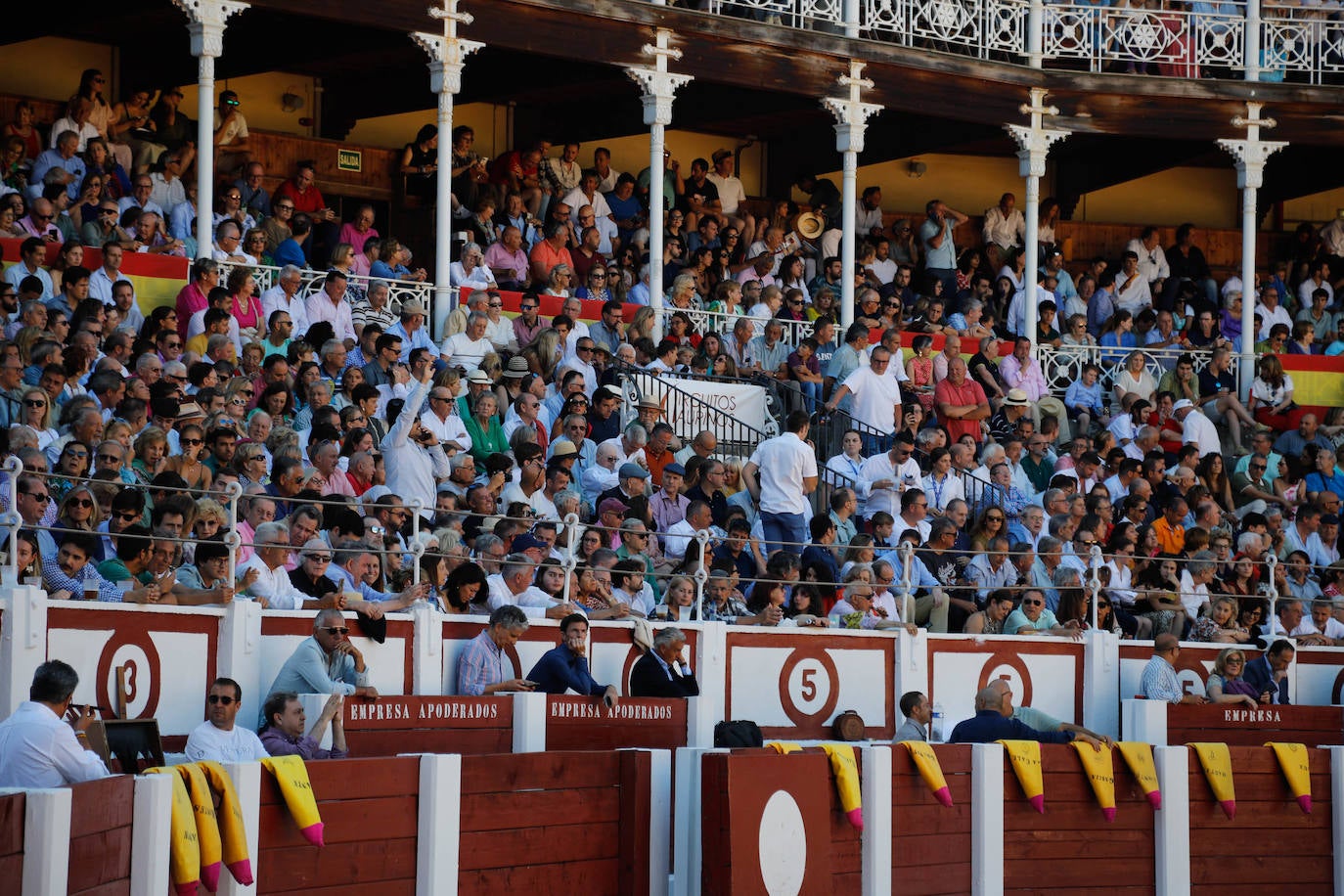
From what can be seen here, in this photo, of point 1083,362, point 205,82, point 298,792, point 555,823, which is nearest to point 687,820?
point 555,823

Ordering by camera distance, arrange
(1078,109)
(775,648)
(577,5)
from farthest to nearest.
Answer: (1078,109), (577,5), (775,648)

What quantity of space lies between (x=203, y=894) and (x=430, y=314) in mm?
10131

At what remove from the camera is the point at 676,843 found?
11.1 m

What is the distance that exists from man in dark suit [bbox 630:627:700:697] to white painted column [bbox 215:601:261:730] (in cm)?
242

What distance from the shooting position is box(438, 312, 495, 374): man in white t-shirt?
16.8 meters

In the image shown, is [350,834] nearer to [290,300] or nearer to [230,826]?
[230,826]

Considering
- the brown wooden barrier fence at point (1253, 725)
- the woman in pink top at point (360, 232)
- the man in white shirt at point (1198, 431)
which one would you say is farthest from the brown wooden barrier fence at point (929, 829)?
the man in white shirt at point (1198, 431)

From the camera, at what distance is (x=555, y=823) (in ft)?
34.8

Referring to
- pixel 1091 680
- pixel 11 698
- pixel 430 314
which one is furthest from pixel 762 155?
pixel 11 698

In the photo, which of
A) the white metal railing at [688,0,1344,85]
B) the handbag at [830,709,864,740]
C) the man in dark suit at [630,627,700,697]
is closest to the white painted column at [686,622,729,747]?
the man in dark suit at [630,627,700,697]

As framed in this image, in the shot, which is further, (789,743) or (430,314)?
(430,314)

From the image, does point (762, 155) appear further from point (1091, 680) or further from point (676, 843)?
point (676, 843)

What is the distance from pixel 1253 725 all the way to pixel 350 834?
7565 millimetres

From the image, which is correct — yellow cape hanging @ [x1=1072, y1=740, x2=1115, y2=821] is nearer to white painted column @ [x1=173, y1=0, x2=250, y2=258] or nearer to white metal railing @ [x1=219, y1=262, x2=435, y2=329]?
white metal railing @ [x1=219, y1=262, x2=435, y2=329]
